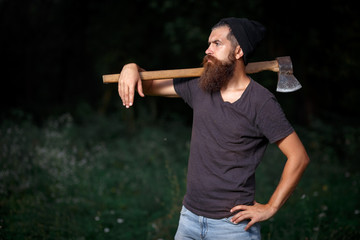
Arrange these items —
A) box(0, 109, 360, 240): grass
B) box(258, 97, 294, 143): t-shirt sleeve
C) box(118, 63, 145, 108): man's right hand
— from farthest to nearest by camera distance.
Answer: box(0, 109, 360, 240): grass, box(118, 63, 145, 108): man's right hand, box(258, 97, 294, 143): t-shirt sleeve

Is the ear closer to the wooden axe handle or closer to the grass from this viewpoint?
the wooden axe handle

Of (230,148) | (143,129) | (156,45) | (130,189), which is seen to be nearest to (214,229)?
(230,148)

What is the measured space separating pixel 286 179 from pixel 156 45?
27.8 feet

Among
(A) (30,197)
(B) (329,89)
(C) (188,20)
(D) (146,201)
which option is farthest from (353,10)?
(A) (30,197)

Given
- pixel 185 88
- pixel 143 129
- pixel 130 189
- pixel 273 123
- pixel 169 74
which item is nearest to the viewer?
pixel 273 123

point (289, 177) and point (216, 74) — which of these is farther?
point (216, 74)

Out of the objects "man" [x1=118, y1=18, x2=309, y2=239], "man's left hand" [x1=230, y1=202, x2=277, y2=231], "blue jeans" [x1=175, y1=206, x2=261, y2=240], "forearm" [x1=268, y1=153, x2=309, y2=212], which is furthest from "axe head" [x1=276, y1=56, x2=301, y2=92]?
"blue jeans" [x1=175, y1=206, x2=261, y2=240]

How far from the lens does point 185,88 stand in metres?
2.27

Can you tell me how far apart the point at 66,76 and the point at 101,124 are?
7.59 metres

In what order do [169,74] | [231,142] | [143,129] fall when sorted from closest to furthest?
[231,142], [169,74], [143,129]

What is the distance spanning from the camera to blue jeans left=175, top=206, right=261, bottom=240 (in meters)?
1.92

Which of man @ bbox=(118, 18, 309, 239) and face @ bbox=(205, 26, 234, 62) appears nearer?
man @ bbox=(118, 18, 309, 239)

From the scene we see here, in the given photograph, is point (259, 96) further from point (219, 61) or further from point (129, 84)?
point (129, 84)

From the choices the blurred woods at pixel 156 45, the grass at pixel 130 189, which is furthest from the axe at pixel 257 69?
the blurred woods at pixel 156 45
